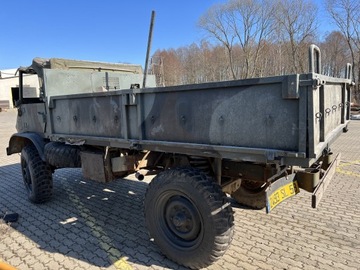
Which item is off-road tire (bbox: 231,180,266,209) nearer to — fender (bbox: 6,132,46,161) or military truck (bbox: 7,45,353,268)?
military truck (bbox: 7,45,353,268)

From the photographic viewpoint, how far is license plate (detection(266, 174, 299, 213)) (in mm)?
2562

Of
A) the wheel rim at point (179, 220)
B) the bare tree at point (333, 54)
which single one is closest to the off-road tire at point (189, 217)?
the wheel rim at point (179, 220)

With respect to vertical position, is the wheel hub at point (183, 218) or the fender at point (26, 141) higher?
the fender at point (26, 141)

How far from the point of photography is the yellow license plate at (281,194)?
257cm

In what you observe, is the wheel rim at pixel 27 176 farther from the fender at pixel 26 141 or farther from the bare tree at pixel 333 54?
the bare tree at pixel 333 54

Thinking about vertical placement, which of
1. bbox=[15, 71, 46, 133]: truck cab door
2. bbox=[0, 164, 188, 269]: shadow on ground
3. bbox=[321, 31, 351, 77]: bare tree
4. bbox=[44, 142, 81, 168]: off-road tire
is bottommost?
bbox=[0, 164, 188, 269]: shadow on ground

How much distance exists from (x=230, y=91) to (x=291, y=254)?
2105 mm

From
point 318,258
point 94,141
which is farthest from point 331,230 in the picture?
point 94,141

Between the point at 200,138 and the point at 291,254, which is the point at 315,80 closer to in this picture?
the point at 200,138

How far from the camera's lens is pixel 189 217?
122 inches

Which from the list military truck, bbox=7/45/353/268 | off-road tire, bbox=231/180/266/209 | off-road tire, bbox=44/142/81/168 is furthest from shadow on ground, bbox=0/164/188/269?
off-road tire, bbox=231/180/266/209

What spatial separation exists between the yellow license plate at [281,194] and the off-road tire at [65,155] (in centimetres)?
303

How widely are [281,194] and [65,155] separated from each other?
3.21 metres

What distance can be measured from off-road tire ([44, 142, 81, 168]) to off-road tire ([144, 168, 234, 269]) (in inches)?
66.3
